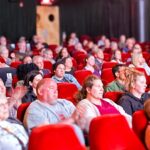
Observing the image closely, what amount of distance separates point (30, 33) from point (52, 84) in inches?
428

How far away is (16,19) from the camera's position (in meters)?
14.8

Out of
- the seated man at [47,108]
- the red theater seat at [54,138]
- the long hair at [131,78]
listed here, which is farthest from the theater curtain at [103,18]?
the red theater seat at [54,138]

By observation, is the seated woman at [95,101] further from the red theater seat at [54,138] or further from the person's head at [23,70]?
the person's head at [23,70]

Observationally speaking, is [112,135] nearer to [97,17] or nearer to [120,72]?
[120,72]

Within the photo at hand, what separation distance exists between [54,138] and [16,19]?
12.1 meters

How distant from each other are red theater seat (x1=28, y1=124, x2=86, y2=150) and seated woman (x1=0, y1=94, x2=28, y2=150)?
1.62 feet

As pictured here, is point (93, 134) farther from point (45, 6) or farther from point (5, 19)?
point (45, 6)

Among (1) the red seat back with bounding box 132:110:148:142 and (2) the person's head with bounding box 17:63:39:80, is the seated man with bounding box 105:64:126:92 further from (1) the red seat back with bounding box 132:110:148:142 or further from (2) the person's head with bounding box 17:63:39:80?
(1) the red seat back with bounding box 132:110:148:142

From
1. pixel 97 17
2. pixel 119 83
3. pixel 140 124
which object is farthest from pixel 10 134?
pixel 97 17

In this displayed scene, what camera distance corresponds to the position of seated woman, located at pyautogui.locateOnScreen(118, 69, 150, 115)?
16.1 ft

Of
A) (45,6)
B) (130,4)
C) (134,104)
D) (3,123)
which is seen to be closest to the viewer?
(3,123)

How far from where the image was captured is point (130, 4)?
1795 centimetres

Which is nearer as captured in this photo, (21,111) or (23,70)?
(21,111)

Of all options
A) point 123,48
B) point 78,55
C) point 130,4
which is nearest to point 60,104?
point 78,55
